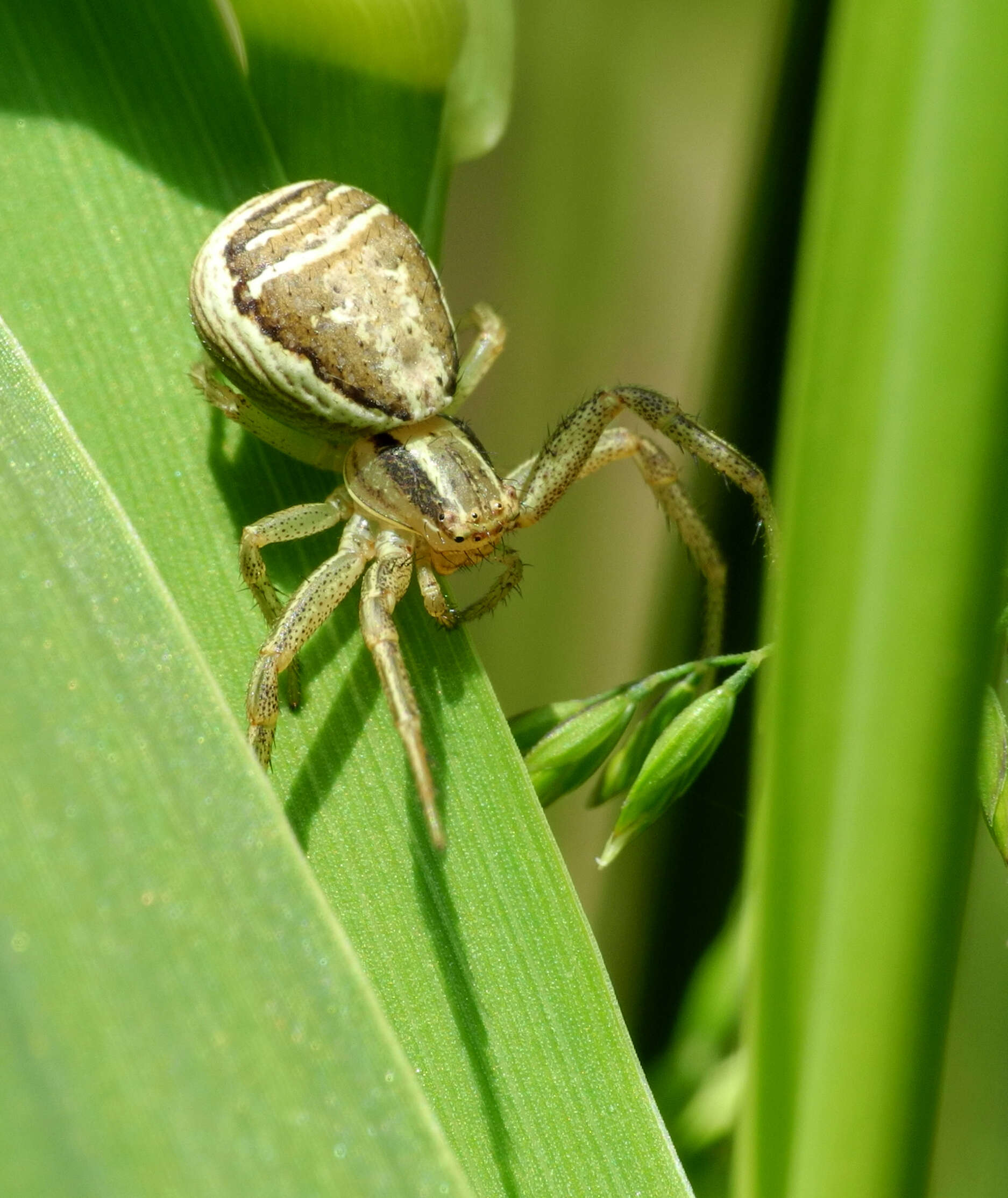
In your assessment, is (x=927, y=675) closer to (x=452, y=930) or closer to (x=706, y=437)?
(x=452, y=930)

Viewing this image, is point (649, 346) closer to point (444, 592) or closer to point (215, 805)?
point (444, 592)

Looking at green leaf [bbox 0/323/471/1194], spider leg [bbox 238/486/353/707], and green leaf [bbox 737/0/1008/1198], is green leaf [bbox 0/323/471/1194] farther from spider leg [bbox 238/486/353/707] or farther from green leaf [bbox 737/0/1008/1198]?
spider leg [bbox 238/486/353/707]

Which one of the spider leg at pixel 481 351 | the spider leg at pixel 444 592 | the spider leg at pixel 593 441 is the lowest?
the spider leg at pixel 444 592

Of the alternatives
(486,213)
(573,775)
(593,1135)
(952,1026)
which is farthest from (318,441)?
(952,1026)

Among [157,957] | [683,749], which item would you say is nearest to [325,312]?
[683,749]

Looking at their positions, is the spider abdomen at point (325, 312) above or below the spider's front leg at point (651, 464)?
above

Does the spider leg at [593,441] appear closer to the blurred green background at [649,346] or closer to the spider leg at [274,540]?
the blurred green background at [649,346]

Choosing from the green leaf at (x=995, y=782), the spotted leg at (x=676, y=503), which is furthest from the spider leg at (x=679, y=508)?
the green leaf at (x=995, y=782)
